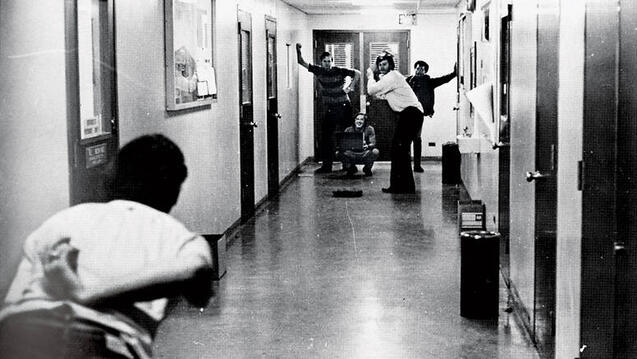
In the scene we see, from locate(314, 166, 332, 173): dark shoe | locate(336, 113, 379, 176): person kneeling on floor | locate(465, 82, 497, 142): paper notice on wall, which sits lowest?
locate(314, 166, 332, 173): dark shoe

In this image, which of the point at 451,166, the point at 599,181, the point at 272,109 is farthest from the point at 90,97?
the point at 451,166

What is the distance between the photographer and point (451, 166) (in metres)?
12.9

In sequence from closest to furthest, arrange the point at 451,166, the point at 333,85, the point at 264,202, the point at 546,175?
the point at 546,175 < the point at 264,202 < the point at 451,166 < the point at 333,85

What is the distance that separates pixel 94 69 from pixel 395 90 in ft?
31.8

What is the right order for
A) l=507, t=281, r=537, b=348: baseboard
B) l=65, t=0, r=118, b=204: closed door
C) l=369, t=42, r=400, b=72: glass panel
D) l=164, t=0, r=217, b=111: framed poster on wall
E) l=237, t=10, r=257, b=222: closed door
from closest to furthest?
1. l=65, t=0, r=118, b=204: closed door
2. l=164, t=0, r=217, b=111: framed poster on wall
3. l=507, t=281, r=537, b=348: baseboard
4. l=237, t=10, r=257, b=222: closed door
5. l=369, t=42, r=400, b=72: glass panel

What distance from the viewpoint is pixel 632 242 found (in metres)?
2.99

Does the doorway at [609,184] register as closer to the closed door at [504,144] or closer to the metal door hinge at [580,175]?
the metal door hinge at [580,175]

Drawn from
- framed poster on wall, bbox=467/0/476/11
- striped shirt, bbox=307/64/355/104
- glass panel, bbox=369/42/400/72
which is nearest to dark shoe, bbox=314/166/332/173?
striped shirt, bbox=307/64/355/104

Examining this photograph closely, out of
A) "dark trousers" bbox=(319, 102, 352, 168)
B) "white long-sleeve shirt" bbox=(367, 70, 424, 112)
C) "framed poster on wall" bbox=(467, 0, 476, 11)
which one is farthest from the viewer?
"dark trousers" bbox=(319, 102, 352, 168)

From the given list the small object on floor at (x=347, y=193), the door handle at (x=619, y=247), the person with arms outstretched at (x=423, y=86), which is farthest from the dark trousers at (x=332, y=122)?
the door handle at (x=619, y=247)

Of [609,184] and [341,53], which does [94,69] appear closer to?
[609,184]

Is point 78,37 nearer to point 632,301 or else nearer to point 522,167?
point 632,301

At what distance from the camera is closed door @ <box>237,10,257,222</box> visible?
30.6 ft

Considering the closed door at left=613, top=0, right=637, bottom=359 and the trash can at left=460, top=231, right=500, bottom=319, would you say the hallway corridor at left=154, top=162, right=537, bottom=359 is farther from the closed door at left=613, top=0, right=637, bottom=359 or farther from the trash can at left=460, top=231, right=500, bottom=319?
the closed door at left=613, top=0, right=637, bottom=359
